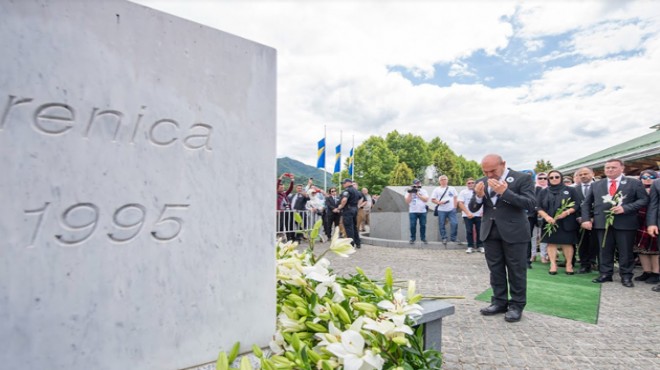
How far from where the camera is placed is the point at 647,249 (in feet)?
20.5

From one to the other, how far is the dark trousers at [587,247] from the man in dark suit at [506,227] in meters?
4.00

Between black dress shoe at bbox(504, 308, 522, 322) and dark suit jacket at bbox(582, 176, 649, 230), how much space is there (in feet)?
10.6

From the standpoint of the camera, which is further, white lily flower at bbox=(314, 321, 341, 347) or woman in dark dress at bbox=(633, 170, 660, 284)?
woman in dark dress at bbox=(633, 170, 660, 284)

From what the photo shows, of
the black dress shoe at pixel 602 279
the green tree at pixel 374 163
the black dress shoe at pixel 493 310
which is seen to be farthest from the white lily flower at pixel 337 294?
the green tree at pixel 374 163

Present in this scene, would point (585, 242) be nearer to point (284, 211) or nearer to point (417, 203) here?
point (417, 203)

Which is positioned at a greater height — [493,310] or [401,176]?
[401,176]

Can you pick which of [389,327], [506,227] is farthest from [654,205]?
[389,327]

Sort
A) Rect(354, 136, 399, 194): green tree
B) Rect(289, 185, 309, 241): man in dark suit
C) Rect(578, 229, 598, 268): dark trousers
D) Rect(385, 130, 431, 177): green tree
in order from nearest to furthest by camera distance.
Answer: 1. Rect(578, 229, 598, 268): dark trousers
2. Rect(289, 185, 309, 241): man in dark suit
3. Rect(354, 136, 399, 194): green tree
4. Rect(385, 130, 431, 177): green tree

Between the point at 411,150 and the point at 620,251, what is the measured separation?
4370cm

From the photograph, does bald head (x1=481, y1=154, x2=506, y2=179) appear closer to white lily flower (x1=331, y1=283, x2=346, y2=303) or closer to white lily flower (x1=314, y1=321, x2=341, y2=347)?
white lily flower (x1=331, y1=283, x2=346, y2=303)

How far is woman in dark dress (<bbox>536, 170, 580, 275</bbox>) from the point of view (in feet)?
21.9

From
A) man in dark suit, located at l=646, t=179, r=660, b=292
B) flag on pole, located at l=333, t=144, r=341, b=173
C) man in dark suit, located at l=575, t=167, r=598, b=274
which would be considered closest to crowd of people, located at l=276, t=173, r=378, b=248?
man in dark suit, located at l=575, t=167, r=598, b=274

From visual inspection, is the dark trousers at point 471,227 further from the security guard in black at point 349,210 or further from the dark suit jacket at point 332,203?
the dark suit jacket at point 332,203

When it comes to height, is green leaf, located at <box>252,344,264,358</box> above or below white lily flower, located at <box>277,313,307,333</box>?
below
